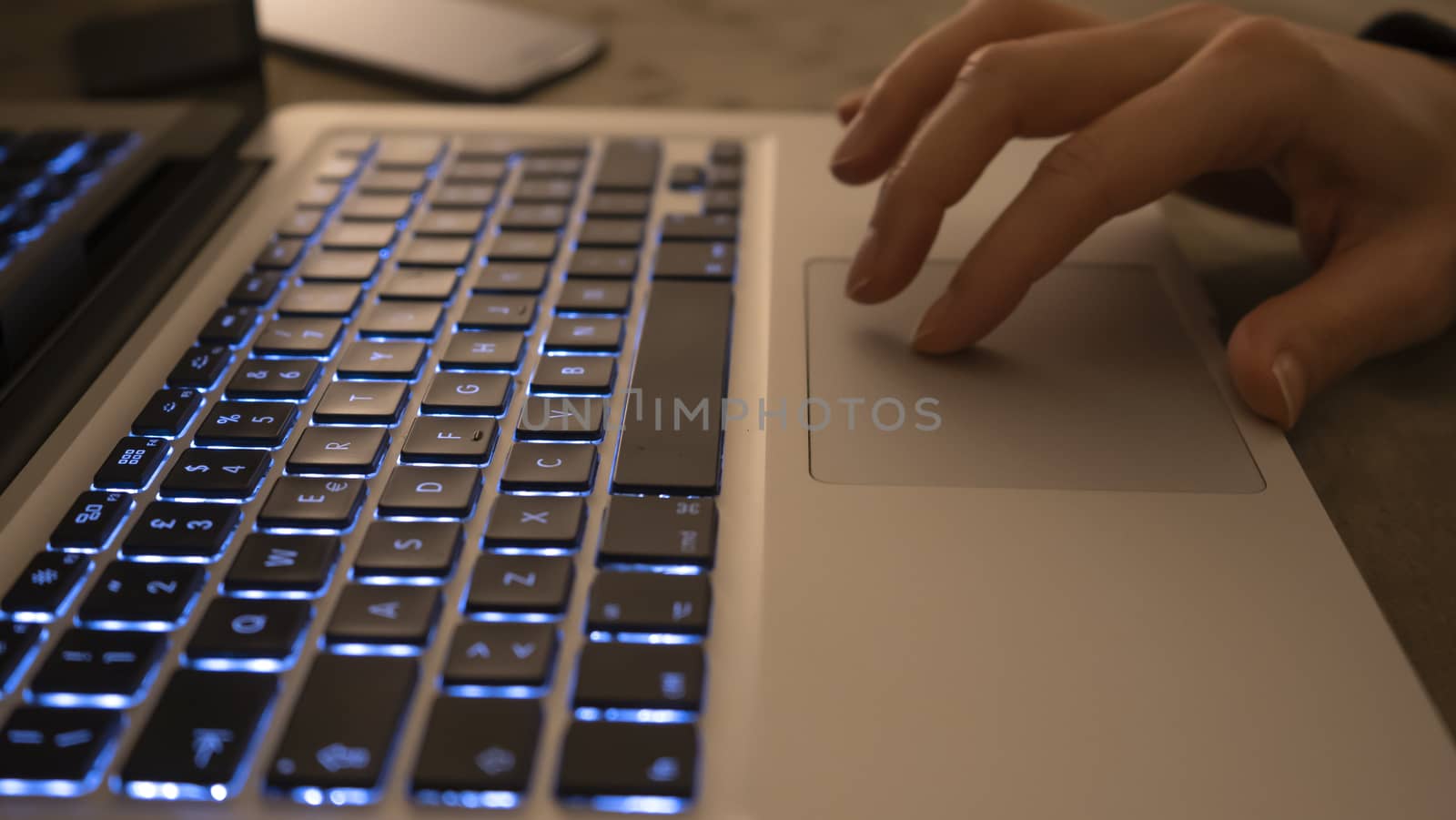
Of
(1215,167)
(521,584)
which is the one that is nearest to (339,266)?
(521,584)

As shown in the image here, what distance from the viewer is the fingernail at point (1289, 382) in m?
0.36

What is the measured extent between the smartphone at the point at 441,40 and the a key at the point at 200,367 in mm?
327

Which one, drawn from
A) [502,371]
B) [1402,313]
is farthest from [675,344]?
[1402,313]

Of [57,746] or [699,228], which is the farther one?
[699,228]

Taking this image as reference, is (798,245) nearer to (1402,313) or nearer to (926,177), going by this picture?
(926,177)

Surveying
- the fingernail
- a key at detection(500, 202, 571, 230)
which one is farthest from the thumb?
a key at detection(500, 202, 571, 230)

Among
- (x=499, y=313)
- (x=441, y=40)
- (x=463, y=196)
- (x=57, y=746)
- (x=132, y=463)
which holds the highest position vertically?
(x=441, y=40)

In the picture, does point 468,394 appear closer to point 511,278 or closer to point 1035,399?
point 511,278

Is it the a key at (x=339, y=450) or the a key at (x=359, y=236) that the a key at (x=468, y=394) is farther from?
the a key at (x=359, y=236)

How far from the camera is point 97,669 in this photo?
26 centimetres

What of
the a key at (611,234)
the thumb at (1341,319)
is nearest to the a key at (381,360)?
the a key at (611,234)

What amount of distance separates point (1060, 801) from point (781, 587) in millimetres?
94

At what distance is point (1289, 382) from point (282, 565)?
348 mm

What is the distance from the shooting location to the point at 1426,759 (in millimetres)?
250
